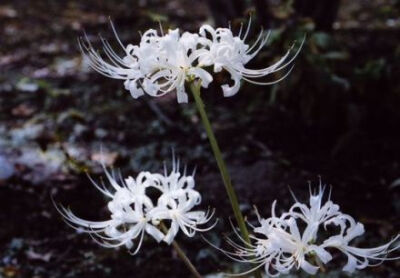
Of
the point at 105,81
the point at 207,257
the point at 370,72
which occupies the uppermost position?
the point at 105,81

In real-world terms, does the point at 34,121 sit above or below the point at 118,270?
above

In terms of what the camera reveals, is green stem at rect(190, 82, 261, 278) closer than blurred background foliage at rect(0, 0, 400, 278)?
Yes

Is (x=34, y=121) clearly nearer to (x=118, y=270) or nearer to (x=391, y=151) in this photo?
(x=118, y=270)

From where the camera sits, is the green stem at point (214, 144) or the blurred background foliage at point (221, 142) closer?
the green stem at point (214, 144)

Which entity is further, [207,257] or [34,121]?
[34,121]

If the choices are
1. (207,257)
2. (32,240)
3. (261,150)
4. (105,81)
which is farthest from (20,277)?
(105,81)

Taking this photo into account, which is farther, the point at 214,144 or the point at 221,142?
the point at 221,142

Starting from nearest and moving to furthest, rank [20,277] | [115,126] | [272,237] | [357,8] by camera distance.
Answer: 1. [272,237]
2. [20,277]
3. [115,126]
4. [357,8]

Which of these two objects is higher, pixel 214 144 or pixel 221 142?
pixel 214 144
